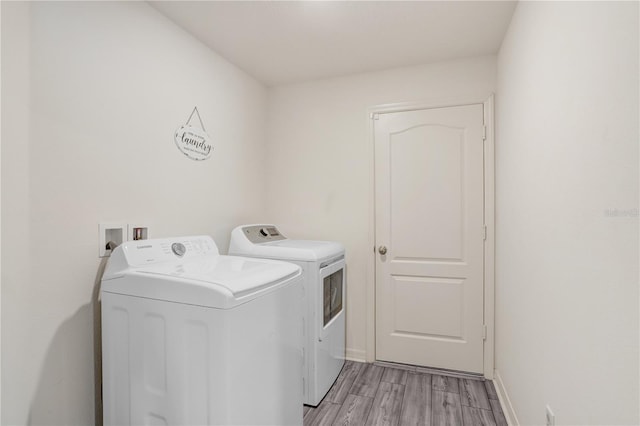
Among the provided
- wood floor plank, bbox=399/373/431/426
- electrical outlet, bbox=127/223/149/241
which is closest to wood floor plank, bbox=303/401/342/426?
wood floor plank, bbox=399/373/431/426

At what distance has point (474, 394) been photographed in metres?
2.16

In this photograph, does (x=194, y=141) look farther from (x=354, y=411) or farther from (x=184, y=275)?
(x=354, y=411)

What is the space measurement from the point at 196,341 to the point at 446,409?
1.64m

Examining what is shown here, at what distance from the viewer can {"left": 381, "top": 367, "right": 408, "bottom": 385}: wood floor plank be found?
7.69ft

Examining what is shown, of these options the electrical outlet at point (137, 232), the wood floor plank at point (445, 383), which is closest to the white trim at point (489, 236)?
the wood floor plank at point (445, 383)

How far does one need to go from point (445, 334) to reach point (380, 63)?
2.11m

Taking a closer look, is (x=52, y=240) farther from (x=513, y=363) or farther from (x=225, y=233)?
(x=513, y=363)

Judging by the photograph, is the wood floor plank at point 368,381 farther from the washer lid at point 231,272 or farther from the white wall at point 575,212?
the washer lid at point 231,272

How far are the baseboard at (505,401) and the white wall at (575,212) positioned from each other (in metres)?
0.07

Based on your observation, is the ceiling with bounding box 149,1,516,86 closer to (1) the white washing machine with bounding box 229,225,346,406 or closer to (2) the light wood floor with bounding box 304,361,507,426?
(1) the white washing machine with bounding box 229,225,346,406

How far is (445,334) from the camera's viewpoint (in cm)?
248

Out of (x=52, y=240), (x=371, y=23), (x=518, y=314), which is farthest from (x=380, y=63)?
(x=52, y=240)

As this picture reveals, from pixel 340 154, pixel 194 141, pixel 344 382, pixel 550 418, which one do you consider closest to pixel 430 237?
pixel 340 154

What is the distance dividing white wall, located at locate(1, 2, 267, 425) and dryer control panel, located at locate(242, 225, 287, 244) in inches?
16.8
